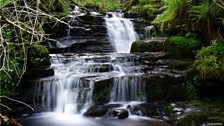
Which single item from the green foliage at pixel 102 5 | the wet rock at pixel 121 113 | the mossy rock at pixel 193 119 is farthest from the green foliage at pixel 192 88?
the green foliage at pixel 102 5

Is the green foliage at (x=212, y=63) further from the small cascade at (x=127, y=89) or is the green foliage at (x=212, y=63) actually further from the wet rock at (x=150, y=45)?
the wet rock at (x=150, y=45)

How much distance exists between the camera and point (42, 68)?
30.7 ft

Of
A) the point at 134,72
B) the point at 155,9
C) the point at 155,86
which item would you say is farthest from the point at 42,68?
the point at 155,9

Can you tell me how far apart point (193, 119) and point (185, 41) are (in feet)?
12.2

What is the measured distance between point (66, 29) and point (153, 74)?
19.9 feet

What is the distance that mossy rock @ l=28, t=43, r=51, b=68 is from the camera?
9289mm

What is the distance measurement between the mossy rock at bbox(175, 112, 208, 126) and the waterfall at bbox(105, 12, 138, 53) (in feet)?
22.7

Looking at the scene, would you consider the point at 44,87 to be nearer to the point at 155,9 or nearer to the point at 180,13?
the point at 180,13

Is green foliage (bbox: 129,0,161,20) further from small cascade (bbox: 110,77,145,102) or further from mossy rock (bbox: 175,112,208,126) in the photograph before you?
mossy rock (bbox: 175,112,208,126)

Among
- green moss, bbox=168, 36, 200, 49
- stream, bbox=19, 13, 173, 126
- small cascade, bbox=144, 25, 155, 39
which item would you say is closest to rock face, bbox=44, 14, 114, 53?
small cascade, bbox=144, 25, 155, 39

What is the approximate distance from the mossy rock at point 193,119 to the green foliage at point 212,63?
989 mm

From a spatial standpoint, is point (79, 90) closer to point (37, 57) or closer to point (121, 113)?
point (121, 113)

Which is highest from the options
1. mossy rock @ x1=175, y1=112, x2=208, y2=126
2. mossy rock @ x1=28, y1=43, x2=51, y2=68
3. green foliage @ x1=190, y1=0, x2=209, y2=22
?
green foliage @ x1=190, y1=0, x2=209, y2=22

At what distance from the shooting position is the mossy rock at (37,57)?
9289 millimetres
